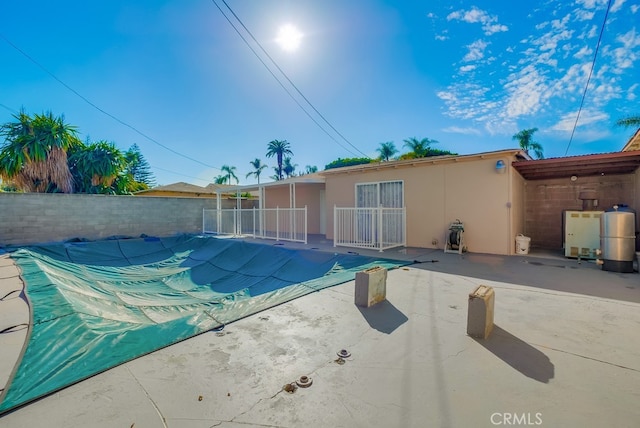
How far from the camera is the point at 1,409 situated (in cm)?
145

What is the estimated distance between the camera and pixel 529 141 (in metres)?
20.3

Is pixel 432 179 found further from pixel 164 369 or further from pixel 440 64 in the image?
pixel 164 369

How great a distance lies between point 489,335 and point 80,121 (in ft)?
54.7

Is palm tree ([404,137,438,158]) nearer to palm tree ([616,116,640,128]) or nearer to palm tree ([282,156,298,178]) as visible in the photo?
palm tree ([616,116,640,128])

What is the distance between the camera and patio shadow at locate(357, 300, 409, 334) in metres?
2.71

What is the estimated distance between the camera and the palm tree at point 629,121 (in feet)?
32.0

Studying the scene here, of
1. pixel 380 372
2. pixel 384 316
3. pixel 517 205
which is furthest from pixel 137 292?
pixel 517 205

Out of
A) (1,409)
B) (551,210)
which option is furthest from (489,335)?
(551,210)

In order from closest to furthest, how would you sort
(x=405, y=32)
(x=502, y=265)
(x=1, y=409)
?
(x=1, y=409)
(x=502, y=265)
(x=405, y=32)

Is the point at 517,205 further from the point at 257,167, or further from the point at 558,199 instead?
the point at 257,167

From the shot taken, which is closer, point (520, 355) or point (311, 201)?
point (520, 355)

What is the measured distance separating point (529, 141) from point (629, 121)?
37.6ft

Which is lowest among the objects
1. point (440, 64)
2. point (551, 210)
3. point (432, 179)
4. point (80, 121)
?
point (551, 210)

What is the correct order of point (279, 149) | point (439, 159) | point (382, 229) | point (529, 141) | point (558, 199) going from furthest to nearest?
point (279, 149), point (529, 141), point (382, 229), point (558, 199), point (439, 159)
